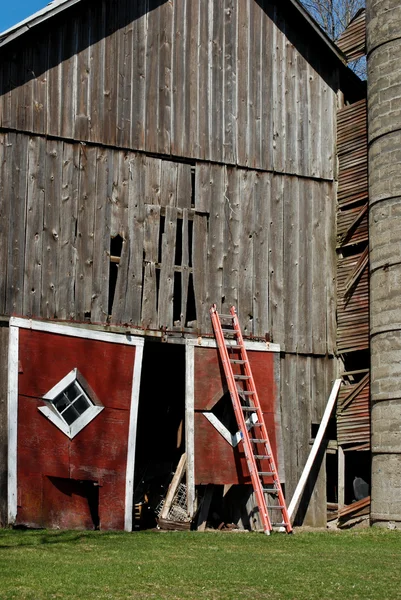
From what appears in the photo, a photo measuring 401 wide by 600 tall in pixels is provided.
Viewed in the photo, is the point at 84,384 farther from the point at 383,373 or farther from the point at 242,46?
the point at 242,46

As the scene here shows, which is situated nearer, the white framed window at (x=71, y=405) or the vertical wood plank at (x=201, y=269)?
the white framed window at (x=71, y=405)

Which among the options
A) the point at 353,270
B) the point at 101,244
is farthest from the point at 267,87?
the point at 101,244

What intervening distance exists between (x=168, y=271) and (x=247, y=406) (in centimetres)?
265

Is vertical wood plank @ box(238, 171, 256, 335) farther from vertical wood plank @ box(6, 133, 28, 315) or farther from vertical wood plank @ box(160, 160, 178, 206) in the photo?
vertical wood plank @ box(6, 133, 28, 315)

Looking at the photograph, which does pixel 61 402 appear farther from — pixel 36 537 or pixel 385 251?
pixel 385 251

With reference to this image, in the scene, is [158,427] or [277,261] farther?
[158,427]

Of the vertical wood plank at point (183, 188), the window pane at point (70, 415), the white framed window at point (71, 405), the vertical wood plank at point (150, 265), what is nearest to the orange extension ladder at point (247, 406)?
the vertical wood plank at point (150, 265)

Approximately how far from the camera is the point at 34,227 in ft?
57.4

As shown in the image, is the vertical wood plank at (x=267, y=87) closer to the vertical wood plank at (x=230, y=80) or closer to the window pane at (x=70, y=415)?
the vertical wood plank at (x=230, y=80)

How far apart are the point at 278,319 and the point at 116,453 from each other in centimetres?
395

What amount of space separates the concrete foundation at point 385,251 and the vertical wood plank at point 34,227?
587 cm

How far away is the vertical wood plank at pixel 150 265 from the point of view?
18.3 m

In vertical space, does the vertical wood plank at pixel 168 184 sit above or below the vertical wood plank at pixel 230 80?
below

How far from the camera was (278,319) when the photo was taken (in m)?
19.5
